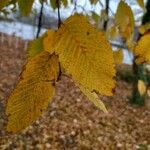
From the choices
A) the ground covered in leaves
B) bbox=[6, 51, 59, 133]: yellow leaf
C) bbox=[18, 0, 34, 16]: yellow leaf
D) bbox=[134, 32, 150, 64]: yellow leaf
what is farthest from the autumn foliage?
the ground covered in leaves

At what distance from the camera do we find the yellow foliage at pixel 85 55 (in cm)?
55

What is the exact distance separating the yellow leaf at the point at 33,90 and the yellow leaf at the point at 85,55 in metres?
0.04

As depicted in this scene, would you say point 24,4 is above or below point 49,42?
above

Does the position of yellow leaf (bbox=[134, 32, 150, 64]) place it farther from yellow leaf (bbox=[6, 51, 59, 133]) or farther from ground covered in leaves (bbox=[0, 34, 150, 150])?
ground covered in leaves (bbox=[0, 34, 150, 150])

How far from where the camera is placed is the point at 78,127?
5.16m

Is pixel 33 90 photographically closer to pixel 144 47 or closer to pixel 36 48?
pixel 36 48

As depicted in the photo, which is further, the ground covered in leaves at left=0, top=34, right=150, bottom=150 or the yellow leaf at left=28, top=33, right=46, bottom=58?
the ground covered in leaves at left=0, top=34, right=150, bottom=150

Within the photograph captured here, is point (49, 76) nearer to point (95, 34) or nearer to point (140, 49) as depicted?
point (95, 34)

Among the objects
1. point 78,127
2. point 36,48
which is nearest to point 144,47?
point 36,48

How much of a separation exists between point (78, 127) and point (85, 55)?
4.65 m

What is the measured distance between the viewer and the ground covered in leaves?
4371 mm

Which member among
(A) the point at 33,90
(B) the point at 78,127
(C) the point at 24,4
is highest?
(C) the point at 24,4

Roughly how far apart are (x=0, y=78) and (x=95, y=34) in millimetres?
6488

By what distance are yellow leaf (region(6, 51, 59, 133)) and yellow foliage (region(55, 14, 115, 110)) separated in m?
0.04
